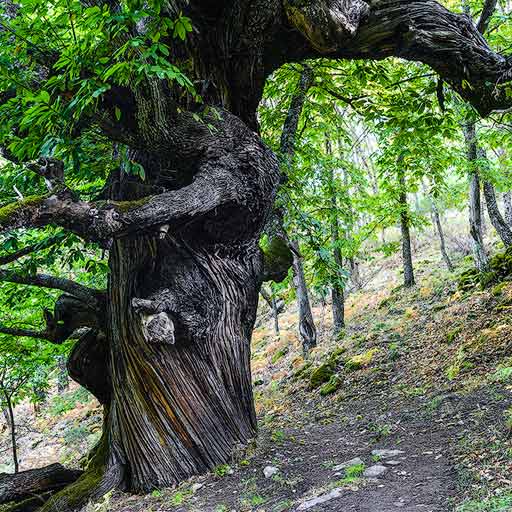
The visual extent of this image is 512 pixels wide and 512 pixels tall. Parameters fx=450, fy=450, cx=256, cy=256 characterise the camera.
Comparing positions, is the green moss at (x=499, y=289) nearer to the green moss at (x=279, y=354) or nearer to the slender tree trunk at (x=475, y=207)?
the slender tree trunk at (x=475, y=207)

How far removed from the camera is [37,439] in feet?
58.6

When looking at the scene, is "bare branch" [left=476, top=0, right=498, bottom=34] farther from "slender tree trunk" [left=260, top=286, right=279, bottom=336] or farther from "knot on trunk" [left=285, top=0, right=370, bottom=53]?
"slender tree trunk" [left=260, top=286, right=279, bottom=336]

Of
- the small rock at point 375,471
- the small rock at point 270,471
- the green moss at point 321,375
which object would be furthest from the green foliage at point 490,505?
the green moss at point 321,375

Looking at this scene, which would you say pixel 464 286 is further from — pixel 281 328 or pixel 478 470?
pixel 281 328

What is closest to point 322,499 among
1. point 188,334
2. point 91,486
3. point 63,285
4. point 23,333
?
point 188,334

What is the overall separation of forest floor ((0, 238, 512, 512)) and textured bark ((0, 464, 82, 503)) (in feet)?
4.26

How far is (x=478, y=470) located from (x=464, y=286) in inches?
359

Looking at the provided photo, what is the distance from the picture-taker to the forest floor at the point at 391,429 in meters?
3.58

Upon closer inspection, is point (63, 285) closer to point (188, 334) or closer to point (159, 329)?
point (159, 329)

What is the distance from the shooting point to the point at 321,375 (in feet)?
33.5

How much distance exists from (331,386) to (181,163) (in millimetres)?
5829

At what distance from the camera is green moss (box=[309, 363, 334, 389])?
33.1ft

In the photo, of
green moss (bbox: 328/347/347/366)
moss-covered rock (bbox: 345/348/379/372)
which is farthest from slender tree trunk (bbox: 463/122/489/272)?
green moss (bbox: 328/347/347/366)

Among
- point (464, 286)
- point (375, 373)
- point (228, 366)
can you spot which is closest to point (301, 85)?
point (228, 366)
